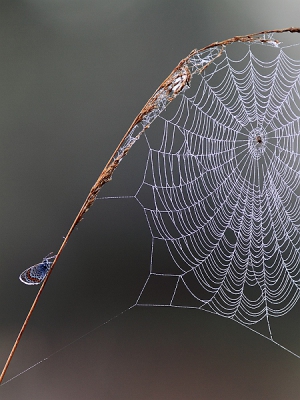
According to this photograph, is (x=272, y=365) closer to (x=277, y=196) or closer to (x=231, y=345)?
(x=231, y=345)

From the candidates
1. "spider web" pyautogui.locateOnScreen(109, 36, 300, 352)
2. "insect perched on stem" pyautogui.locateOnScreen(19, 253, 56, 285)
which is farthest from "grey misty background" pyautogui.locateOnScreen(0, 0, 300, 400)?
Answer: "insect perched on stem" pyautogui.locateOnScreen(19, 253, 56, 285)

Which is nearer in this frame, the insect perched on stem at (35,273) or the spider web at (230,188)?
the insect perched on stem at (35,273)

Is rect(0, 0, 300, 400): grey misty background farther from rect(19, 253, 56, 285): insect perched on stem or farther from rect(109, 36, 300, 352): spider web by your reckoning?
rect(19, 253, 56, 285): insect perched on stem

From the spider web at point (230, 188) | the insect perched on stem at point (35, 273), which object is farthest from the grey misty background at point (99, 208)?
the insect perched on stem at point (35, 273)

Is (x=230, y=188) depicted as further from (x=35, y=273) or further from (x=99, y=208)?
(x=35, y=273)

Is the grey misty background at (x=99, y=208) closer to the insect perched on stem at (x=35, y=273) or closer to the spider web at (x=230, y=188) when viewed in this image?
the spider web at (x=230, y=188)

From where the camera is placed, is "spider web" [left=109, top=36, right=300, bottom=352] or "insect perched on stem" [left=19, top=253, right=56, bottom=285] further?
"spider web" [left=109, top=36, right=300, bottom=352]
